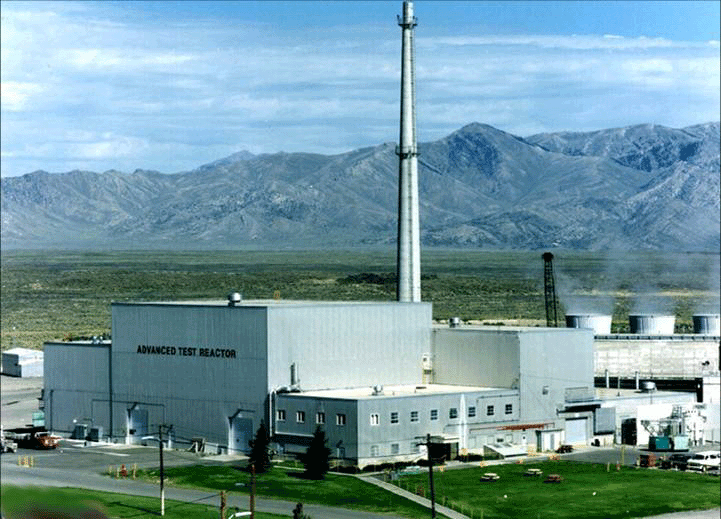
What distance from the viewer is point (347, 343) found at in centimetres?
9906

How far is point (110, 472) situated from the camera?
8275 centimetres

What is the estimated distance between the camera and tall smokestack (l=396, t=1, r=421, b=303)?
4712 inches

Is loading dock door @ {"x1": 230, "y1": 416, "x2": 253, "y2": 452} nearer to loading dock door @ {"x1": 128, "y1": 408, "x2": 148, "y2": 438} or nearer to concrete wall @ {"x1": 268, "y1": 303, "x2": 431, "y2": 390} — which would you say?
concrete wall @ {"x1": 268, "y1": 303, "x2": 431, "y2": 390}

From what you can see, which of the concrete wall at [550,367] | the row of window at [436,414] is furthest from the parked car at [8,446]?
the concrete wall at [550,367]

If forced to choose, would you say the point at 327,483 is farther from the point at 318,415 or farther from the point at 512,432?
the point at 512,432

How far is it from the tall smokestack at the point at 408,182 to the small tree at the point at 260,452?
3303cm

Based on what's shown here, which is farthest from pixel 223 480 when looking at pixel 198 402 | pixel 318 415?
pixel 198 402

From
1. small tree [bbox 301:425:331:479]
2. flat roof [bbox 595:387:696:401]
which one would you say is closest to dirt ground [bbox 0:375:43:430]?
small tree [bbox 301:425:331:479]

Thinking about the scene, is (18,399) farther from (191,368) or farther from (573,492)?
(573,492)

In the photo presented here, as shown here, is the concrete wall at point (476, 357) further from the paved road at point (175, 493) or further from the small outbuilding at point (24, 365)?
the small outbuilding at point (24, 365)

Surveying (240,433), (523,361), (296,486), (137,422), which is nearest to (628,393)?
(523,361)

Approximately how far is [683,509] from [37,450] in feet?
144

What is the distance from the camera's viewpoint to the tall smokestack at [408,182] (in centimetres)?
11969

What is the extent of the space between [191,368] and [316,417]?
1268cm
